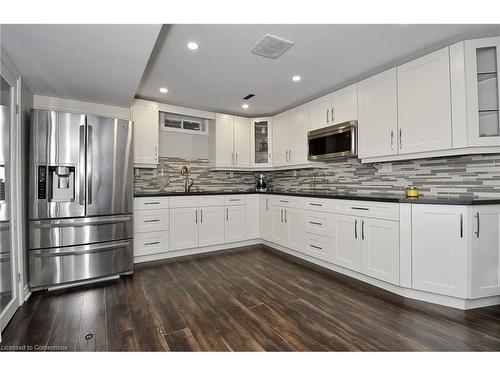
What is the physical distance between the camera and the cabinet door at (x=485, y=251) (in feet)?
6.17

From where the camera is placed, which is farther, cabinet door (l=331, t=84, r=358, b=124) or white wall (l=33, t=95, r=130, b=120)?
cabinet door (l=331, t=84, r=358, b=124)

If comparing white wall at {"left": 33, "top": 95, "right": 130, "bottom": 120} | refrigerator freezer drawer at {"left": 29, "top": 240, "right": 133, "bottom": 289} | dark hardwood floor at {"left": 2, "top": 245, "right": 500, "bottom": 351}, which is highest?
white wall at {"left": 33, "top": 95, "right": 130, "bottom": 120}

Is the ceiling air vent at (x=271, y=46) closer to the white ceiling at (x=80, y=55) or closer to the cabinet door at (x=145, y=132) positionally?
the white ceiling at (x=80, y=55)

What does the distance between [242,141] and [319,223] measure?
213cm

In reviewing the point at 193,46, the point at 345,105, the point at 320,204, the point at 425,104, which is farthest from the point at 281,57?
the point at 320,204

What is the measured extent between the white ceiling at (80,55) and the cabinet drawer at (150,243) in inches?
72.4

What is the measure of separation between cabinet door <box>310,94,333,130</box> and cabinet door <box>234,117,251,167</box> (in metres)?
1.30

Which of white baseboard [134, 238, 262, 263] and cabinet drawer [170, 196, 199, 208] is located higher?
cabinet drawer [170, 196, 199, 208]

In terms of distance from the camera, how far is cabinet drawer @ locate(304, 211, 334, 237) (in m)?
2.79

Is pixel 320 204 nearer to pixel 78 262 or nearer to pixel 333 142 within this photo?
pixel 333 142

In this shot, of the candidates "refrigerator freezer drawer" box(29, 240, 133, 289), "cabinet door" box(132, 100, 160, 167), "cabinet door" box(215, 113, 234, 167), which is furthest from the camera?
"cabinet door" box(215, 113, 234, 167)

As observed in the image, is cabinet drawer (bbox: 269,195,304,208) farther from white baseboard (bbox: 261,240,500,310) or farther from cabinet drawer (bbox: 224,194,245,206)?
white baseboard (bbox: 261,240,500,310)

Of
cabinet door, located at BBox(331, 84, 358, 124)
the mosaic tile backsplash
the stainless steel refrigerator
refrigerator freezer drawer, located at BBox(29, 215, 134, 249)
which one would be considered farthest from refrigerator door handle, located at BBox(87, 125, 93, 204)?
cabinet door, located at BBox(331, 84, 358, 124)

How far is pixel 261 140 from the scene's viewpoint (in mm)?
4348
